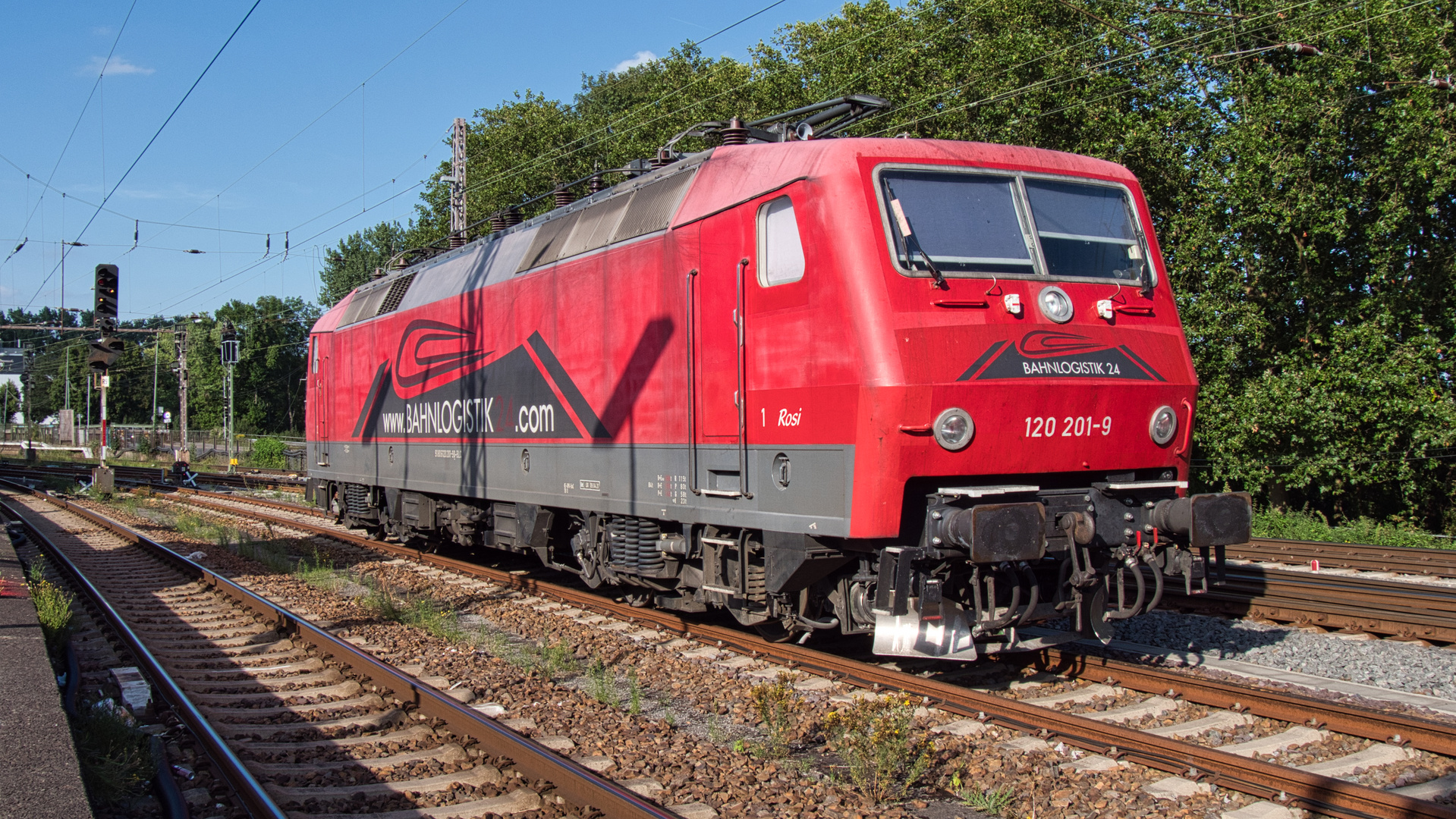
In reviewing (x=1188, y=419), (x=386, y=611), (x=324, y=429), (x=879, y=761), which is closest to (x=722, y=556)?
(x=879, y=761)

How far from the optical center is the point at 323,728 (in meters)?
6.66

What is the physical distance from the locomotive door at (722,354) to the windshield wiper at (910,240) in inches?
45.7

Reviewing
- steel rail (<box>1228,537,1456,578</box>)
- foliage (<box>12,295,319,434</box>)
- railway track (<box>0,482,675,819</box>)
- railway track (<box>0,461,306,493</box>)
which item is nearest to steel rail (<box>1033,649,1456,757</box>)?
railway track (<box>0,482,675,819</box>)

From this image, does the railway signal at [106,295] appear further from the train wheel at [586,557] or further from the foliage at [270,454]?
the foliage at [270,454]

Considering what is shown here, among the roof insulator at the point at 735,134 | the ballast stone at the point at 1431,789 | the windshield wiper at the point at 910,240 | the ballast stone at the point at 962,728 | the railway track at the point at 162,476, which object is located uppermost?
the roof insulator at the point at 735,134

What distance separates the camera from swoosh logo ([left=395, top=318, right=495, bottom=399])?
1227cm

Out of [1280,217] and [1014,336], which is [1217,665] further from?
[1280,217]

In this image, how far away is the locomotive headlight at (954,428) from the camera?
6.27 metres

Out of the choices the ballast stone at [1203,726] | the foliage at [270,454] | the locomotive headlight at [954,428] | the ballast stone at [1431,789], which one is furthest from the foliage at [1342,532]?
the foliage at [270,454]

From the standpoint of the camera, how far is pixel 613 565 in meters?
9.48

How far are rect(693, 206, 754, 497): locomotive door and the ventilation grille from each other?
8.22 m

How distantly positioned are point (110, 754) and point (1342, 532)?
17145 mm

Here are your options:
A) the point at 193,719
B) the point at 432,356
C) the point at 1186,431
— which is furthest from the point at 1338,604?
the point at 432,356

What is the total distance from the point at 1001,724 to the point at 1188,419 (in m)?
2.74
